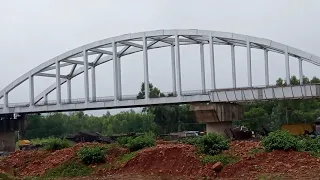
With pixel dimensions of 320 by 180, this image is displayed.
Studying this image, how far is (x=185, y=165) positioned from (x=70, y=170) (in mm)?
5916

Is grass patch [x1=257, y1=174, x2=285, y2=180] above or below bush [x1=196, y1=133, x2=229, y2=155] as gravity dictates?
below

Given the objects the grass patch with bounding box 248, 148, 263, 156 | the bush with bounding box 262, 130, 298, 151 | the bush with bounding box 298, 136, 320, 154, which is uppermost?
the bush with bounding box 262, 130, 298, 151

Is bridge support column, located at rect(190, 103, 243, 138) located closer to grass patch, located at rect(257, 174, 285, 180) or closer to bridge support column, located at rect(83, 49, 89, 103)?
bridge support column, located at rect(83, 49, 89, 103)

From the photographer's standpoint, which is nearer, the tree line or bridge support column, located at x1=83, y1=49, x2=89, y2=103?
the tree line

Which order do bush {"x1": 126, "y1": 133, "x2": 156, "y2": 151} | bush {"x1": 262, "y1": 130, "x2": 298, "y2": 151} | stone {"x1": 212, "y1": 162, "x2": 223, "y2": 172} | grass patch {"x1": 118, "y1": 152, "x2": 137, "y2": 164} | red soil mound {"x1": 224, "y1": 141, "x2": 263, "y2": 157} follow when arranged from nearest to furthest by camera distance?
stone {"x1": 212, "y1": 162, "x2": 223, "y2": 172}, bush {"x1": 262, "y1": 130, "x2": 298, "y2": 151}, red soil mound {"x1": 224, "y1": 141, "x2": 263, "y2": 157}, grass patch {"x1": 118, "y1": 152, "x2": 137, "y2": 164}, bush {"x1": 126, "y1": 133, "x2": 156, "y2": 151}

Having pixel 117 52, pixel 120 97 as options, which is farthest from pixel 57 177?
pixel 117 52

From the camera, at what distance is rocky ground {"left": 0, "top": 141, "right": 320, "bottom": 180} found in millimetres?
16109

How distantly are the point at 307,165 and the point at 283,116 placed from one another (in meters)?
44.2

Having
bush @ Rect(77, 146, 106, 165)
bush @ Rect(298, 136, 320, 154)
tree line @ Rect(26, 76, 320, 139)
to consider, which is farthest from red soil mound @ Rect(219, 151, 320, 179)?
tree line @ Rect(26, 76, 320, 139)

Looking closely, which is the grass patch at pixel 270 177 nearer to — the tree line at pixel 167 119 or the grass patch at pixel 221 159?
the grass patch at pixel 221 159

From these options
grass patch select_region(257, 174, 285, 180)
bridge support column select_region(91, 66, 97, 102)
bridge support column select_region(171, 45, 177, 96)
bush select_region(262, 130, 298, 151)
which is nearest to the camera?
grass patch select_region(257, 174, 285, 180)

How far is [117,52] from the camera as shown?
206 feet

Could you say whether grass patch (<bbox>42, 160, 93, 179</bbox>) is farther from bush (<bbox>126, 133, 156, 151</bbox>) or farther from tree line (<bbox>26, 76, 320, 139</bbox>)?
tree line (<bbox>26, 76, 320, 139</bbox>)

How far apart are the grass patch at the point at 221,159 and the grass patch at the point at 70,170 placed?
18.4 feet
